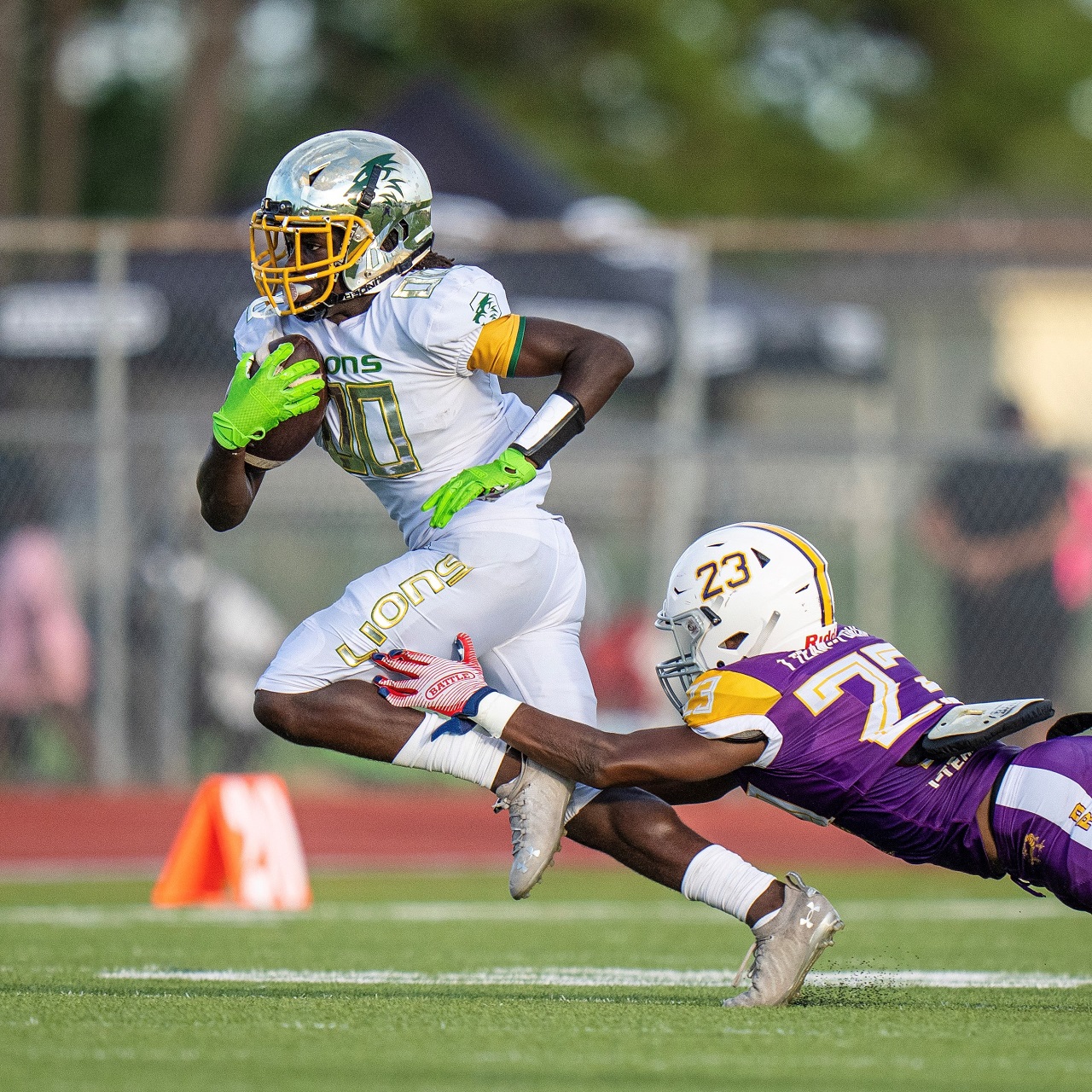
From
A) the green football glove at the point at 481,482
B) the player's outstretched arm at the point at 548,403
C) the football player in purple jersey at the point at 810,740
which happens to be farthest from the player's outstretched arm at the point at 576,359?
the football player in purple jersey at the point at 810,740

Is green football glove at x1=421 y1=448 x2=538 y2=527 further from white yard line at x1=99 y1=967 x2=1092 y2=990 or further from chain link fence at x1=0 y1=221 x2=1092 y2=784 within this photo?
chain link fence at x1=0 y1=221 x2=1092 y2=784

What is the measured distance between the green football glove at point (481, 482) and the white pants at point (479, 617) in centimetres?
16

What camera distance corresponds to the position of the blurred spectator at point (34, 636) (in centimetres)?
998

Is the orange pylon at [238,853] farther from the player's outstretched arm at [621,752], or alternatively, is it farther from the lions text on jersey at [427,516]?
the player's outstretched arm at [621,752]

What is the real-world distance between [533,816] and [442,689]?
362 millimetres

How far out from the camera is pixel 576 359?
4.68 metres

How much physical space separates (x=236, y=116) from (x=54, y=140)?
298cm

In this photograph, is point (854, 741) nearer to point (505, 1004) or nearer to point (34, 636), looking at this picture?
point (505, 1004)

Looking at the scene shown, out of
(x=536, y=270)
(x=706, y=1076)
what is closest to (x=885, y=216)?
(x=536, y=270)

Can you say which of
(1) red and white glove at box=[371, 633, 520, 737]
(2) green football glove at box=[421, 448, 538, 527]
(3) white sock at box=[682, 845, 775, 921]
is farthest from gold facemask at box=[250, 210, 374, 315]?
(3) white sock at box=[682, 845, 775, 921]

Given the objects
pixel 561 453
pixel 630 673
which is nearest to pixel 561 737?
pixel 561 453

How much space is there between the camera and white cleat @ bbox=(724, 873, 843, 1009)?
4.29 m

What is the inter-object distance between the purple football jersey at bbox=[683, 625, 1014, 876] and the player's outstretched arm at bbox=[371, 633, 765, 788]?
0.06 meters

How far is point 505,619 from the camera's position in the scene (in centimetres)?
469
